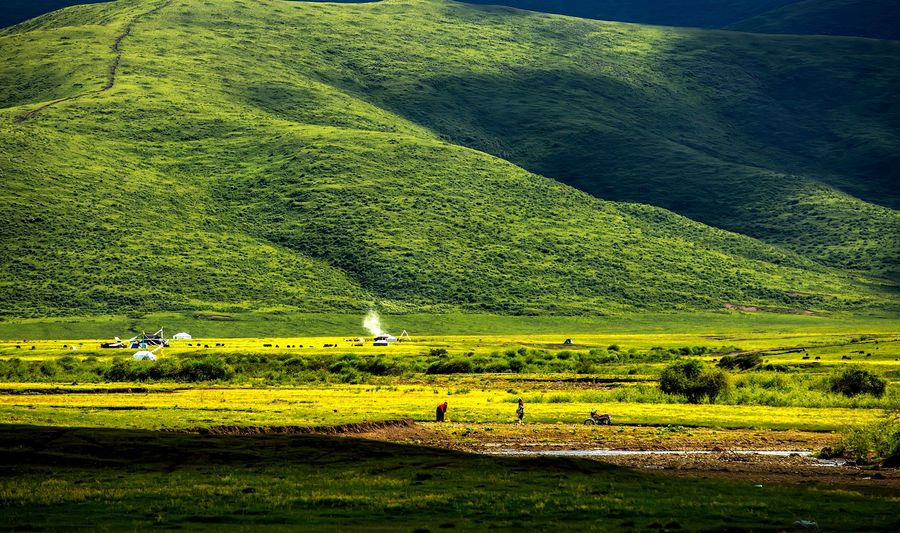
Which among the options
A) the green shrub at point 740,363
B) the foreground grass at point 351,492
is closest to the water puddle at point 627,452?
the foreground grass at point 351,492

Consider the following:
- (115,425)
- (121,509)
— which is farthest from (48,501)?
(115,425)

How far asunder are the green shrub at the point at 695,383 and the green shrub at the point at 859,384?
329 inches

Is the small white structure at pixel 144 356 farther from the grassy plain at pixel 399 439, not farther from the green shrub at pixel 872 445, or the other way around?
the green shrub at pixel 872 445

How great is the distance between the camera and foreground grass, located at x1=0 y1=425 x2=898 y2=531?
106 feet

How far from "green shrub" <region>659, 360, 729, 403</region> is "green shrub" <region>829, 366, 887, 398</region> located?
27.4 ft

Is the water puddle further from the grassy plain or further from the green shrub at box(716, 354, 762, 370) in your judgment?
the green shrub at box(716, 354, 762, 370)

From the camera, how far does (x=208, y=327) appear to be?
17188 cm

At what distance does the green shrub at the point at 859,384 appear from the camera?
3073 inches

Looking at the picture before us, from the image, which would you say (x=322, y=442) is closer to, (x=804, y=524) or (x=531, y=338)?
(x=804, y=524)

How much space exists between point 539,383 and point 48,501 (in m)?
66.4

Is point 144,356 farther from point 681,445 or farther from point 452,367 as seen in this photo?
point 681,445

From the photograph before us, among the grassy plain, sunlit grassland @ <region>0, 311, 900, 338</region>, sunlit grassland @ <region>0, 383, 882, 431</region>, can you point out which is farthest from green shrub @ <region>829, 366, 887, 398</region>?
sunlit grassland @ <region>0, 311, 900, 338</region>

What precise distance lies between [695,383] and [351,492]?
47.4 metres

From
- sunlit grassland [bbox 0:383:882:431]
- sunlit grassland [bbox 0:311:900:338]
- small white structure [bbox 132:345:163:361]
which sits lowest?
sunlit grassland [bbox 0:383:882:431]
